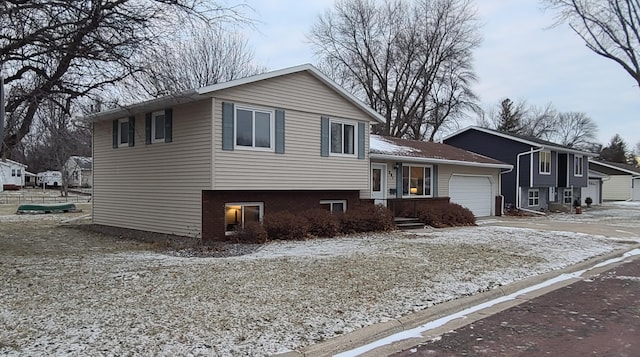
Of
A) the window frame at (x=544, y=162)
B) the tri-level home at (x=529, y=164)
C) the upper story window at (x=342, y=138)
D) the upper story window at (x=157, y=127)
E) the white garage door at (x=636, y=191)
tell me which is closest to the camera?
the upper story window at (x=157, y=127)

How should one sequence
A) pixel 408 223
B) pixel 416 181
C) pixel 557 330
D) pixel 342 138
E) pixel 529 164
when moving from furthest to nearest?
1. pixel 529 164
2. pixel 416 181
3. pixel 408 223
4. pixel 342 138
5. pixel 557 330

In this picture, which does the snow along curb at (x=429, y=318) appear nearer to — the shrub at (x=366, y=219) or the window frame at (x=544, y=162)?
the shrub at (x=366, y=219)

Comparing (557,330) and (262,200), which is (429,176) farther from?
(557,330)

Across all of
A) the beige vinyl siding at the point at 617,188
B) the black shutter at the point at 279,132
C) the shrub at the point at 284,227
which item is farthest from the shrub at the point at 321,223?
the beige vinyl siding at the point at 617,188

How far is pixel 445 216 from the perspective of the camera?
21297mm

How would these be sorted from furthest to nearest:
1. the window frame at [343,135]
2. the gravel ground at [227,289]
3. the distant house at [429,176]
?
the distant house at [429,176], the window frame at [343,135], the gravel ground at [227,289]

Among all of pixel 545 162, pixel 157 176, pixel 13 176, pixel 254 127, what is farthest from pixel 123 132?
pixel 13 176

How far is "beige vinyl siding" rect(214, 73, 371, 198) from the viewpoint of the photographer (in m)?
14.5

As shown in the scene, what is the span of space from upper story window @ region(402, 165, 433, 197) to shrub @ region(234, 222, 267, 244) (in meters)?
9.57

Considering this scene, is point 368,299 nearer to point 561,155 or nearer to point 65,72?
point 65,72

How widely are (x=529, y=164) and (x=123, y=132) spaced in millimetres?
23527

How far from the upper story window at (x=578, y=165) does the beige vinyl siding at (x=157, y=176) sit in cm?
3048

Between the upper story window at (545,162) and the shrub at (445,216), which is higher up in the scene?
the upper story window at (545,162)

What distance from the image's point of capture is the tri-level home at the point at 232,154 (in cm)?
1444
